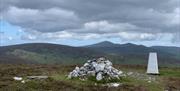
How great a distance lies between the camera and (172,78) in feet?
122

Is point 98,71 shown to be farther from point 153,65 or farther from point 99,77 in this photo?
point 153,65

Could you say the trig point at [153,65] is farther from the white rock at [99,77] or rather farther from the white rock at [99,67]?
the white rock at [99,77]

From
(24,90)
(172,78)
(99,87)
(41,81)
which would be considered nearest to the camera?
(24,90)

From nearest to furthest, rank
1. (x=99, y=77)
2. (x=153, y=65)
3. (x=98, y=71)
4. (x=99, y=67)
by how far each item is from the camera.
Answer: (x=99, y=77) < (x=98, y=71) < (x=99, y=67) < (x=153, y=65)

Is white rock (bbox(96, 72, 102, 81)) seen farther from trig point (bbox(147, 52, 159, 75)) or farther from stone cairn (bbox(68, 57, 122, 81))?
trig point (bbox(147, 52, 159, 75))

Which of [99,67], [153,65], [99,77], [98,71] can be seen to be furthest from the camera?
[153,65]

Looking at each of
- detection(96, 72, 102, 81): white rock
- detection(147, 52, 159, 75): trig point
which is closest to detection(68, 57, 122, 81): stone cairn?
detection(96, 72, 102, 81): white rock

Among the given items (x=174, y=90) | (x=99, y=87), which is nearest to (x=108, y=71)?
(x=99, y=87)

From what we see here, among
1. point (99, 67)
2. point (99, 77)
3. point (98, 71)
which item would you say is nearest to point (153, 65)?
point (99, 67)

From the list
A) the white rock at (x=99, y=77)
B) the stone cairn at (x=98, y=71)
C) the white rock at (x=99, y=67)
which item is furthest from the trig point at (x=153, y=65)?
the white rock at (x=99, y=77)

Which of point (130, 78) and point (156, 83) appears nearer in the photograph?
point (156, 83)

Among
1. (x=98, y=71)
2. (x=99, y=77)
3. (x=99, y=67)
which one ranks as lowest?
(x=99, y=77)

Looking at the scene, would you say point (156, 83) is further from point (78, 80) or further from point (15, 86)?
point (15, 86)

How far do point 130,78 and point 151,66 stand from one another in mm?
6254
